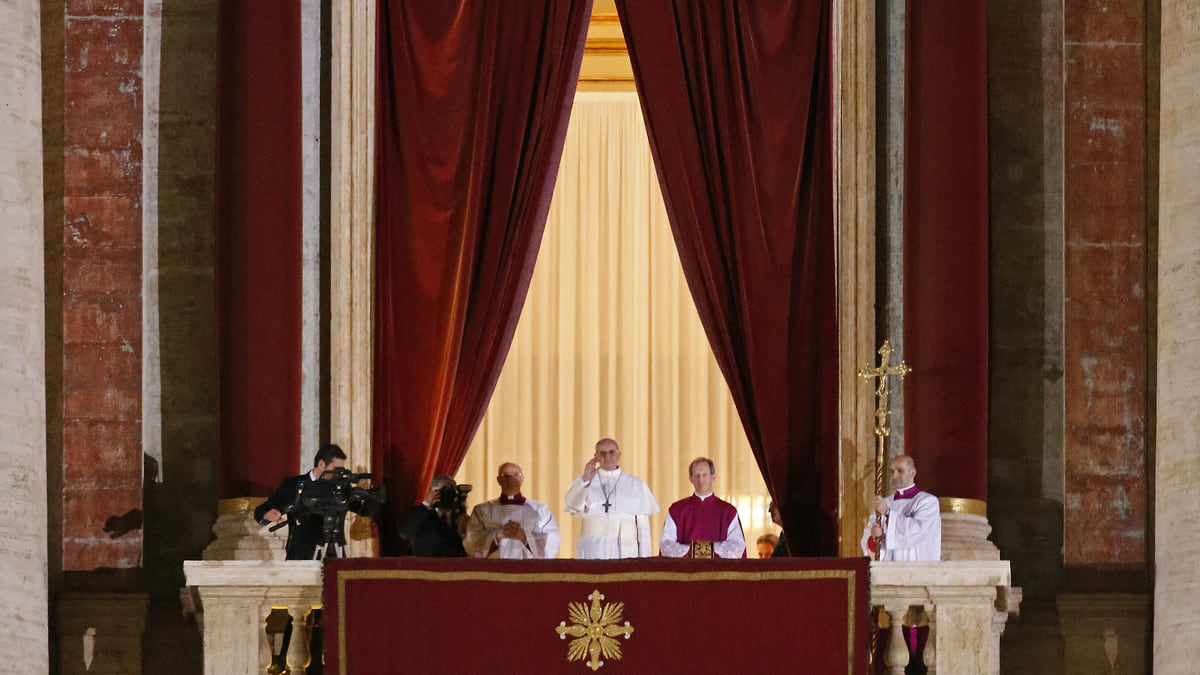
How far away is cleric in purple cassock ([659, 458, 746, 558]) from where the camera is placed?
11.2 metres

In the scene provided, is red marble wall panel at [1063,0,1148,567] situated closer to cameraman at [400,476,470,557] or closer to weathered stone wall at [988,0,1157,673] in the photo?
weathered stone wall at [988,0,1157,673]

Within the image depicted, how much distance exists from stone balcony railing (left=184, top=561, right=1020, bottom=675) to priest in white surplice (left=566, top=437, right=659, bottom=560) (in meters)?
1.92

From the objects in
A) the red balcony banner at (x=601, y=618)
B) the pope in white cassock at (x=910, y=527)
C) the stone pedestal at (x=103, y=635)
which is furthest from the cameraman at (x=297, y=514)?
the pope in white cassock at (x=910, y=527)

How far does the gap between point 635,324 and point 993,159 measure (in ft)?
10.7

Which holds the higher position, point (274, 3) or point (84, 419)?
point (274, 3)

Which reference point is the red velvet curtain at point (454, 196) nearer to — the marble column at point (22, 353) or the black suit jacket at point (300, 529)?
the black suit jacket at point (300, 529)

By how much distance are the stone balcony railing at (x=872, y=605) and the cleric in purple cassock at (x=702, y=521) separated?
149cm

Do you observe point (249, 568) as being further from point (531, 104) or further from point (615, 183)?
point (615, 183)

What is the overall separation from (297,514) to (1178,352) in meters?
4.31

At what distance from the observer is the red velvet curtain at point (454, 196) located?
38.5ft

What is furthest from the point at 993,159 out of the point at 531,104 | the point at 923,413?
the point at 531,104

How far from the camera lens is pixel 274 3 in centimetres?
1163

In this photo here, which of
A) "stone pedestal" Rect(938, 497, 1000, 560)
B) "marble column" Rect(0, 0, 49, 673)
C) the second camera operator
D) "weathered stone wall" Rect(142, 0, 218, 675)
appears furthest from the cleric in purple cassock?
"marble column" Rect(0, 0, 49, 673)

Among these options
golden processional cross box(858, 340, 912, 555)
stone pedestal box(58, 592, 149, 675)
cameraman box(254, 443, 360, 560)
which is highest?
golden processional cross box(858, 340, 912, 555)
